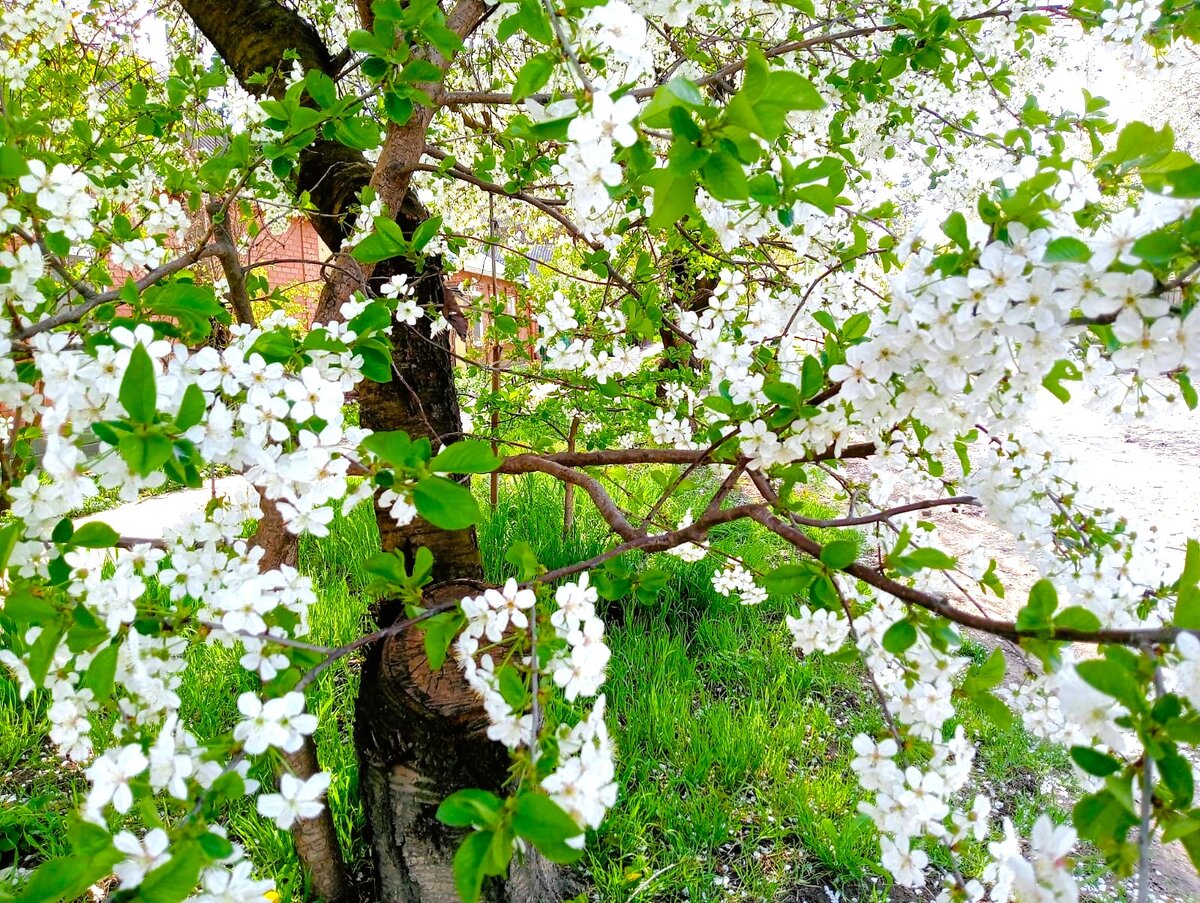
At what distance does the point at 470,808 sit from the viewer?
2.01 feet

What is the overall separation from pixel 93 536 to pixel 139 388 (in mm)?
272

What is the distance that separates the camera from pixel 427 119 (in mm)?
1589

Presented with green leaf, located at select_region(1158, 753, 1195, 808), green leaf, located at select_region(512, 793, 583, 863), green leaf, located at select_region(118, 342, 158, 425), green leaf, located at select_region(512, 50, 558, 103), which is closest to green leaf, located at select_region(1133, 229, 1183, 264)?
green leaf, located at select_region(1158, 753, 1195, 808)

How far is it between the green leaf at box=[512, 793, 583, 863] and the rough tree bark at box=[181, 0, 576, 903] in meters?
0.88

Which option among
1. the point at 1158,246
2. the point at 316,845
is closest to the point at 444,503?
the point at 1158,246

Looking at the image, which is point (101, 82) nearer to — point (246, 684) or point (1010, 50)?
point (246, 684)

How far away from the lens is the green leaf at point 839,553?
85 centimetres

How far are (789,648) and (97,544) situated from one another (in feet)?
9.94

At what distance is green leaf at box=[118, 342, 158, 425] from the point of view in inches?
25.1

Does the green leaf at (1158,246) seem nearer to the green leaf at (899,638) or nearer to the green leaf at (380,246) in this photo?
the green leaf at (899,638)

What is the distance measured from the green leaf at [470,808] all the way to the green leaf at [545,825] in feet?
0.08

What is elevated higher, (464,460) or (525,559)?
(464,460)

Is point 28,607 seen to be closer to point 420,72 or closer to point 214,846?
point 214,846

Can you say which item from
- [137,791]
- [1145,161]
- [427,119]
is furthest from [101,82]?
[1145,161]
